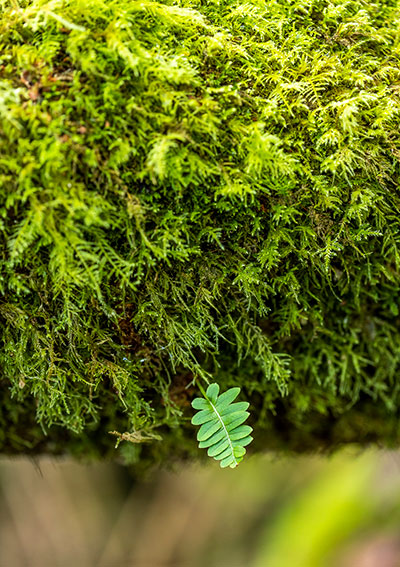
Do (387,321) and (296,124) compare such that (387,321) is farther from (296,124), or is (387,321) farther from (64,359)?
(64,359)

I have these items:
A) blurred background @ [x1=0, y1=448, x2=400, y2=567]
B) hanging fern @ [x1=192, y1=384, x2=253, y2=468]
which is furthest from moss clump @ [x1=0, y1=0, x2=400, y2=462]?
blurred background @ [x1=0, y1=448, x2=400, y2=567]

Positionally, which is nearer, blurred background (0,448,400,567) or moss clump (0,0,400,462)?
moss clump (0,0,400,462)

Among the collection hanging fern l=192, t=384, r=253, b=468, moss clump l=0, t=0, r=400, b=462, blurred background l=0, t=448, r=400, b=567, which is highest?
moss clump l=0, t=0, r=400, b=462

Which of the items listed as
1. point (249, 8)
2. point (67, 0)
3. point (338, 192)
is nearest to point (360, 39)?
point (249, 8)

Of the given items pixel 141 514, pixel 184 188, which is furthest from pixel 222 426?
pixel 141 514

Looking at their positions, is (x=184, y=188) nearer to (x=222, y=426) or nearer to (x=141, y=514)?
(x=222, y=426)

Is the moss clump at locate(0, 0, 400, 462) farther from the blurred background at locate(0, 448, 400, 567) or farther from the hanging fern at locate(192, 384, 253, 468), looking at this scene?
the blurred background at locate(0, 448, 400, 567)
